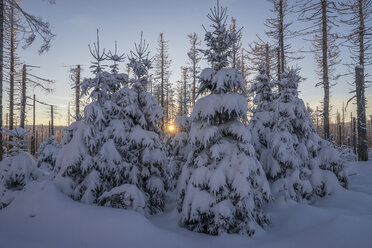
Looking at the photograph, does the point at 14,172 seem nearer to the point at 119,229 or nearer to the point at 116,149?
the point at 116,149

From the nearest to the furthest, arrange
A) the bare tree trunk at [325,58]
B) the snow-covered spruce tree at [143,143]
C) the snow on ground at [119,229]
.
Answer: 1. the snow on ground at [119,229]
2. the snow-covered spruce tree at [143,143]
3. the bare tree trunk at [325,58]

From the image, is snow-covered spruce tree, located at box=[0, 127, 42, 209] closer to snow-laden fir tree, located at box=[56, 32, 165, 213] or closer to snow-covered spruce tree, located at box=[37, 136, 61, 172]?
snow-laden fir tree, located at box=[56, 32, 165, 213]

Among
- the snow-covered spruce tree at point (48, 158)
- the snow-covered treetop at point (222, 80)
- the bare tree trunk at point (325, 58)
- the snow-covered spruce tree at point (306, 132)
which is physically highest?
the bare tree trunk at point (325, 58)

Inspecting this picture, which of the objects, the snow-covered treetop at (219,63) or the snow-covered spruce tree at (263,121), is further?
the snow-covered spruce tree at (263,121)

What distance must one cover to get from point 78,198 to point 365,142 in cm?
1897

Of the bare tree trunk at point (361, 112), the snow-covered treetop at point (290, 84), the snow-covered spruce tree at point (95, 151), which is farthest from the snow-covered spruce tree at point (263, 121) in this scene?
the bare tree trunk at point (361, 112)

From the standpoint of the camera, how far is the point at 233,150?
6559mm

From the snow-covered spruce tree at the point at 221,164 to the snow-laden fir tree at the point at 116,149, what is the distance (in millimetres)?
1936

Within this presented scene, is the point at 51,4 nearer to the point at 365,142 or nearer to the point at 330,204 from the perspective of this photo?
the point at 330,204

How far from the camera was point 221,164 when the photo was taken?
6.42 m

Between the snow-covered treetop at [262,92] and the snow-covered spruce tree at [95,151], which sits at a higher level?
the snow-covered treetop at [262,92]

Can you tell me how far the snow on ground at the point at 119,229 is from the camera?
5.11m

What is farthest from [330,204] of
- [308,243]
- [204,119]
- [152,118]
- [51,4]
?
[51,4]

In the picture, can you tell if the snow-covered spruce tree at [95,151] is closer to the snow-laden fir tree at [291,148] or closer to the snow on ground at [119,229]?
the snow on ground at [119,229]
